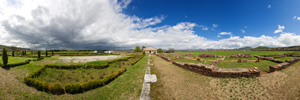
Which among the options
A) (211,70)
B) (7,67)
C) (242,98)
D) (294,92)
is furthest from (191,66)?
(7,67)

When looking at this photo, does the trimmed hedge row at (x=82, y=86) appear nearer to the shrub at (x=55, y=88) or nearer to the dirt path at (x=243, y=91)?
the shrub at (x=55, y=88)

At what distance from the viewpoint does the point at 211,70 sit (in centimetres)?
809

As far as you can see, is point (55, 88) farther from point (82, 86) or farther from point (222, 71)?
point (222, 71)

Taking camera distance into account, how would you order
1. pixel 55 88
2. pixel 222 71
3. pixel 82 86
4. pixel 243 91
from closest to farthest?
pixel 243 91 → pixel 55 88 → pixel 82 86 → pixel 222 71

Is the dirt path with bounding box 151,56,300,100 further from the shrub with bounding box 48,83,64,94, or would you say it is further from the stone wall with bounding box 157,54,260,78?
the shrub with bounding box 48,83,64,94

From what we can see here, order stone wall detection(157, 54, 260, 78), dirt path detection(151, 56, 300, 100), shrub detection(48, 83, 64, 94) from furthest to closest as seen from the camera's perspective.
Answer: stone wall detection(157, 54, 260, 78) → shrub detection(48, 83, 64, 94) → dirt path detection(151, 56, 300, 100)

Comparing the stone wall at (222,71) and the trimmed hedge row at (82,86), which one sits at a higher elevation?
the stone wall at (222,71)

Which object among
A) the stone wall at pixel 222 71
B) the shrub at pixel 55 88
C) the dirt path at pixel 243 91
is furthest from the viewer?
the stone wall at pixel 222 71

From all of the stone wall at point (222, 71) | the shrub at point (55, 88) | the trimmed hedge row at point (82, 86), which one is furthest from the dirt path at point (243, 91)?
the shrub at point (55, 88)

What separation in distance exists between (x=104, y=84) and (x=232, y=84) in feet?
30.1

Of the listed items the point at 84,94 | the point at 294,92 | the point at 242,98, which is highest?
the point at 294,92

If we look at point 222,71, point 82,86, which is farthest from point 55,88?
point 222,71

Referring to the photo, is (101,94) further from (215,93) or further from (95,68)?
(95,68)

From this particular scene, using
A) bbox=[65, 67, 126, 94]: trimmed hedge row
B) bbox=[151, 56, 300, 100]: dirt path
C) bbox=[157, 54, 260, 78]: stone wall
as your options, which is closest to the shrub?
bbox=[65, 67, 126, 94]: trimmed hedge row
